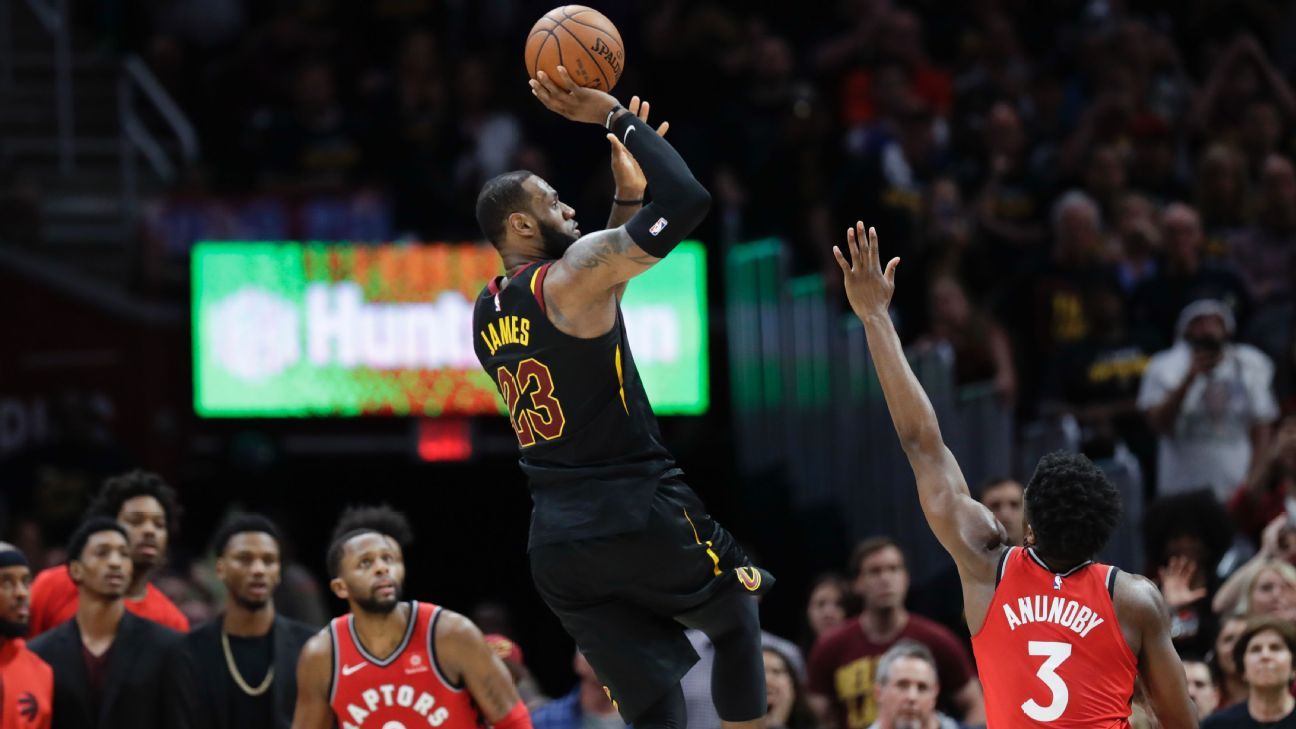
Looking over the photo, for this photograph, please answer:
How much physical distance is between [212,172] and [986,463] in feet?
23.1

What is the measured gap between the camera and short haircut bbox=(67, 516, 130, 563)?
9.07 meters

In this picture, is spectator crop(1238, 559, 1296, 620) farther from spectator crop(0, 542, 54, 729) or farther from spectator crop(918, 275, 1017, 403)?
spectator crop(0, 542, 54, 729)

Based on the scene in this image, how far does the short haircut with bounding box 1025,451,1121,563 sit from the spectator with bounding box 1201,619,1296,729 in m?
2.58

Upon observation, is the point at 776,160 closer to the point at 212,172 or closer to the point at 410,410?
the point at 410,410

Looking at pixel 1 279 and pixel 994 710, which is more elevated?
pixel 1 279

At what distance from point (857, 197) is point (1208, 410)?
336 centimetres

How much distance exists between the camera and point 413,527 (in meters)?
15.1

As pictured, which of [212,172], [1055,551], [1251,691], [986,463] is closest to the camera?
[1055,551]

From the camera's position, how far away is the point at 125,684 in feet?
29.3

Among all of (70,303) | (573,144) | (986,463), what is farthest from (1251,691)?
(70,303)

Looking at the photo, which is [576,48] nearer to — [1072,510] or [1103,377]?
[1072,510]

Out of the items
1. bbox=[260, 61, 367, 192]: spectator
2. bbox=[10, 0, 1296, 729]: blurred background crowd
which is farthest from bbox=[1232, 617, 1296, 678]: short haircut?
bbox=[260, 61, 367, 192]: spectator

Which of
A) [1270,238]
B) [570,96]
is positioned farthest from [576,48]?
[1270,238]

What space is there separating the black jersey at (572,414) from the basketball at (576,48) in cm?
62
